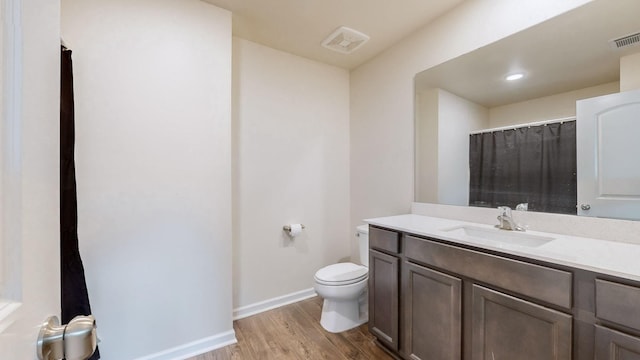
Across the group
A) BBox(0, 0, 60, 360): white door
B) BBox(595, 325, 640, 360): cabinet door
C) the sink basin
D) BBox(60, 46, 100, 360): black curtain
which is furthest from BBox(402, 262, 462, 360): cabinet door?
BBox(60, 46, 100, 360): black curtain

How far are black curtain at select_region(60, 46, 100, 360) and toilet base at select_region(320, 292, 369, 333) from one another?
146 cm

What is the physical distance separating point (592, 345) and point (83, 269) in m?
2.36

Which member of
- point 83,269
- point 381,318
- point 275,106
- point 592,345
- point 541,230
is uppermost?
point 275,106

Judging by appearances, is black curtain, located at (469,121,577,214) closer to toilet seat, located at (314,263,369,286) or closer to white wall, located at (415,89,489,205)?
white wall, located at (415,89,489,205)

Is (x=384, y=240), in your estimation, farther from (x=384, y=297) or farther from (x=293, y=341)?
(x=293, y=341)

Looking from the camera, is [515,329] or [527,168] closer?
[515,329]

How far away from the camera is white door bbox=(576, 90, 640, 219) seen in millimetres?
1266

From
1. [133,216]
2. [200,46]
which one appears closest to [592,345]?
[133,216]

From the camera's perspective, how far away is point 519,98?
1674 mm

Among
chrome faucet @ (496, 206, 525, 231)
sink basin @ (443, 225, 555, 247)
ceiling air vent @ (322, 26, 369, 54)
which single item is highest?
ceiling air vent @ (322, 26, 369, 54)

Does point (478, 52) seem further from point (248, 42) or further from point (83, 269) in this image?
point (83, 269)

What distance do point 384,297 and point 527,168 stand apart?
4.01 feet

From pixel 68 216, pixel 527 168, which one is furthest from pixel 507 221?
pixel 68 216

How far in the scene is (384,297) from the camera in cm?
179
